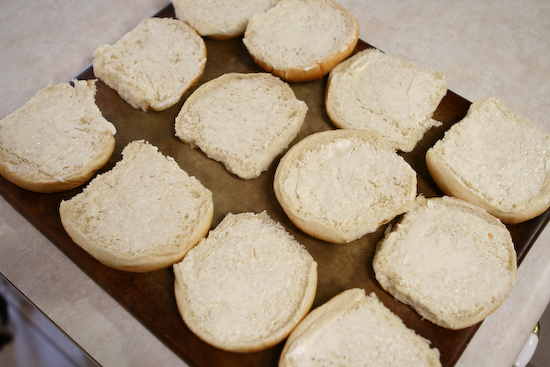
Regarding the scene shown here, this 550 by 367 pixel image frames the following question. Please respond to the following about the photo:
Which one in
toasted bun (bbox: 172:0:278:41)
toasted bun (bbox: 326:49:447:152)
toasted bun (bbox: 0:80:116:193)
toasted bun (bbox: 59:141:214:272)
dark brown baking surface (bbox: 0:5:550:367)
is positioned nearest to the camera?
dark brown baking surface (bbox: 0:5:550:367)

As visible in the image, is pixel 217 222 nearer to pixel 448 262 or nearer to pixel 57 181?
pixel 57 181

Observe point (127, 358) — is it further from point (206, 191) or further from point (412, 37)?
point (412, 37)

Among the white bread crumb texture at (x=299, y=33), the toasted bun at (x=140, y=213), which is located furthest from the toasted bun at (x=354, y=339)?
the white bread crumb texture at (x=299, y=33)

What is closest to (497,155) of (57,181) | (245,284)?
(245,284)

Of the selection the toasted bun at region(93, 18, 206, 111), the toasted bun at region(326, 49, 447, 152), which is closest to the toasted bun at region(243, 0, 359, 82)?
the toasted bun at region(326, 49, 447, 152)

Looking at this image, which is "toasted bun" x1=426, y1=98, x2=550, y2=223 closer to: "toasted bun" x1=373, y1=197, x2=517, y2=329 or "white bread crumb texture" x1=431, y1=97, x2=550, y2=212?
"white bread crumb texture" x1=431, y1=97, x2=550, y2=212

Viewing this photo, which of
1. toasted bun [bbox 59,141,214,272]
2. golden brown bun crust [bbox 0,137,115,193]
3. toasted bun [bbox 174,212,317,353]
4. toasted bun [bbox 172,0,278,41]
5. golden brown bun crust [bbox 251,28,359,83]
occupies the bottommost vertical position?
toasted bun [bbox 174,212,317,353]

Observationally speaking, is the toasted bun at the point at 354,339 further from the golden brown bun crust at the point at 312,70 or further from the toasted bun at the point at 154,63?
the toasted bun at the point at 154,63
